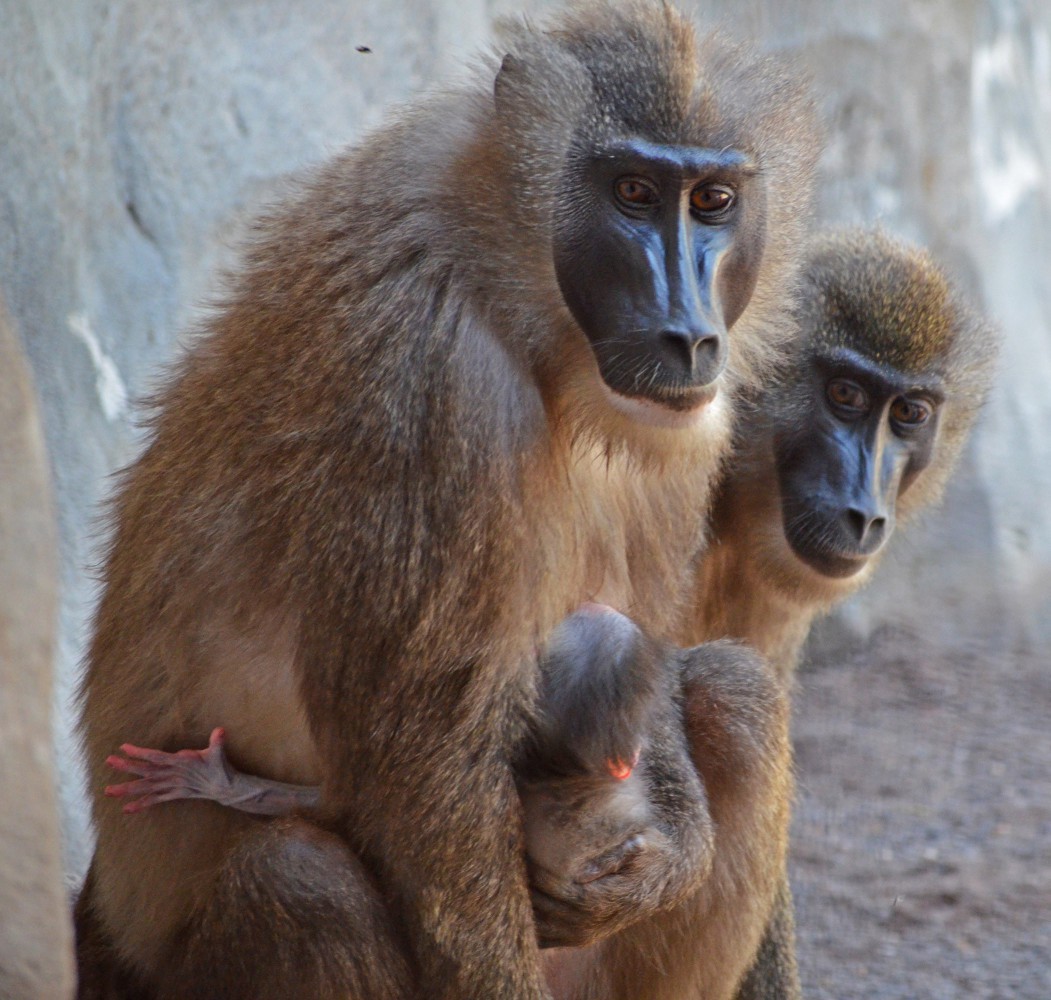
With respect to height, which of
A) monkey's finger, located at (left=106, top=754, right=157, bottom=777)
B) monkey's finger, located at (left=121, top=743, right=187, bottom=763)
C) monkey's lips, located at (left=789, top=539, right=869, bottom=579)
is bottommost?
monkey's lips, located at (left=789, top=539, right=869, bottom=579)

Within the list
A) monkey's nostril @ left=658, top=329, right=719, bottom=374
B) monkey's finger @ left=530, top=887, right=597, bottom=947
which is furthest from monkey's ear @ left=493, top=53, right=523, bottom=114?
monkey's finger @ left=530, top=887, right=597, bottom=947

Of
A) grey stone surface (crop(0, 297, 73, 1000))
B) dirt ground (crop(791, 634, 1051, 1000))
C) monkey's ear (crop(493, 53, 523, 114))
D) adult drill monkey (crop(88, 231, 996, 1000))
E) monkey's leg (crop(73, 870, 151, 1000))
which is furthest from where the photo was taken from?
dirt ground (crop(791, 634, 1051, 1000))

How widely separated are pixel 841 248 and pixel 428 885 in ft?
9.23

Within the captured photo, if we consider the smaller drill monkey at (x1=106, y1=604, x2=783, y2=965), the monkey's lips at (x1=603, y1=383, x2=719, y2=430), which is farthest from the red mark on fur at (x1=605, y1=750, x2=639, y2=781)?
the monkey's lips at (x1=603, y1=383, x2=719, y2=430)

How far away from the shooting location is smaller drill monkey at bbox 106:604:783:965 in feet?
12.5

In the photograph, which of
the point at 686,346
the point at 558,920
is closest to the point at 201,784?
the point at 558,920

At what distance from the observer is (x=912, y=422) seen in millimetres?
5199

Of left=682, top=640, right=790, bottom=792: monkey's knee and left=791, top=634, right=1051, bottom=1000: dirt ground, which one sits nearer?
left=682, top=640, right=790, bottom=792: monkey's knee

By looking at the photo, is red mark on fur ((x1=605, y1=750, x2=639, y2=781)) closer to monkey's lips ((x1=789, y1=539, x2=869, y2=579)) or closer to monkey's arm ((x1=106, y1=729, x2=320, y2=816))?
monkey's arm ((x1=106, y1=729, x2=320, y2=816))

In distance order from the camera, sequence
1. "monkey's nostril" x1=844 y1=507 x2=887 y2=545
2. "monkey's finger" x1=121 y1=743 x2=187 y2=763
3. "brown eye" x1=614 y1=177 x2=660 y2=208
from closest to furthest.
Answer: "brown eye" x1=614 y1=177 x2=660 y2=208 → "monkey's finger" x1=121 y1=743 x2=187 y2=763 → "monkey's nostril" x1=844 y1=507 x2=887 y2=545

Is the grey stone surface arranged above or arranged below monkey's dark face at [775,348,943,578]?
above

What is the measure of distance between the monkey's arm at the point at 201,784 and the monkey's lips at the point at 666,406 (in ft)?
3.98

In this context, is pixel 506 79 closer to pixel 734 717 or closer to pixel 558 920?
pixel 734 717

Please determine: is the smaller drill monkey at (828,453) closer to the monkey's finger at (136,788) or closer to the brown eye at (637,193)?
the brown eye at (637,193)
